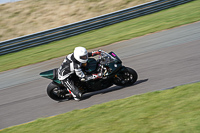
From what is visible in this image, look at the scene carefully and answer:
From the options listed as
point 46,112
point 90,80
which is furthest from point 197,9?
point 46,112

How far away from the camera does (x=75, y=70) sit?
813cm

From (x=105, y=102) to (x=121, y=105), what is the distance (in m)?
0.90

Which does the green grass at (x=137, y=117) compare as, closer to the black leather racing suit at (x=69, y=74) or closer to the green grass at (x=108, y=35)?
the black leather racing suit at (x=69, y=74)

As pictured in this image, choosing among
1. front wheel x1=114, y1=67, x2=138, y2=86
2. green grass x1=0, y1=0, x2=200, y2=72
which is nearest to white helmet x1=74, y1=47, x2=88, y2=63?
front wheel x1=114, y1=67, x2=138, y2=86

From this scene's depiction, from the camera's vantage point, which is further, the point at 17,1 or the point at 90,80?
the point at 17,1

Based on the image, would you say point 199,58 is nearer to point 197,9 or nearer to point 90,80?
point 90,80

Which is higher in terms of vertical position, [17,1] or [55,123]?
[17,1]

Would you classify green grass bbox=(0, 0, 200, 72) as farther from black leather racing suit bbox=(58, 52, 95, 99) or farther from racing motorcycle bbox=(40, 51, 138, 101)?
black leather racing suit bbox=(58, 52, 95, 99)

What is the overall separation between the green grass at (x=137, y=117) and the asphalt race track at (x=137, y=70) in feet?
2.56

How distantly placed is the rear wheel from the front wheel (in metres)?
1.63

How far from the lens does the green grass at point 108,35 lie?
1462 centimetres

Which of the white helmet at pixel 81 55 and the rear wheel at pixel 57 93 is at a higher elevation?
the white helmet at pixel 81 55

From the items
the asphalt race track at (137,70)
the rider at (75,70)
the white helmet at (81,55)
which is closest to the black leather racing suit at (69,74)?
the rider at (75,70)

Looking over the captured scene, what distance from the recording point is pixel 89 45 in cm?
1479
